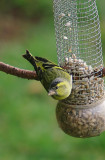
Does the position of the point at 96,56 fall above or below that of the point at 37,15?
above

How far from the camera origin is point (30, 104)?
9.18m

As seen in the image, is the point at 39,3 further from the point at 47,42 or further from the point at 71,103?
the point at 71,103

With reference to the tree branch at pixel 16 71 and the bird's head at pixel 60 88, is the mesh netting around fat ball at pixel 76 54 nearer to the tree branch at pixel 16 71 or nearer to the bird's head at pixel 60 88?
the bird's head at pixel 60 88

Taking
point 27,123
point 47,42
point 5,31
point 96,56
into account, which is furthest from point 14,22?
point 96,56

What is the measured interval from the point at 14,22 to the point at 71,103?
744cm

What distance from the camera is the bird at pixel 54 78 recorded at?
4.84 metres

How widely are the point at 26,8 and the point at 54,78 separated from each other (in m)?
7.61

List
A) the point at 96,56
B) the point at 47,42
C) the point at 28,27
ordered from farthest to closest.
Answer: the point at 28,27
the point at 47,42
the point at 96,56

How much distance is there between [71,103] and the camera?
5238 millimetres

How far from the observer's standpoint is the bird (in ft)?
15.9

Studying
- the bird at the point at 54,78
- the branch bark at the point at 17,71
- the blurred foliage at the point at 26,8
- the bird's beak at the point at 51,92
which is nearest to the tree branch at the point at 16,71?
the branch bark at the point at 17,71

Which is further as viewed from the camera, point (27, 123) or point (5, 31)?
point (5, 31)

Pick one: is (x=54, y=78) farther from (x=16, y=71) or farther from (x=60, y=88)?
(x=16, y=71)

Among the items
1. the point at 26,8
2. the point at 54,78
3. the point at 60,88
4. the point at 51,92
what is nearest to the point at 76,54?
the point at 54,78
